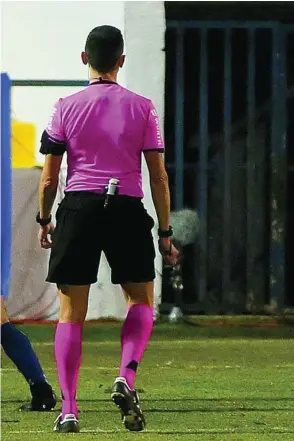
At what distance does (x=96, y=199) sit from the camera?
581 cm

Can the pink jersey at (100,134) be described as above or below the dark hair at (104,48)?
below

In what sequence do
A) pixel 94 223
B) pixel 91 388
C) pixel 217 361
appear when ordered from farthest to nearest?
pixel 217 361 < pixel 91 388 < pixel 94 223

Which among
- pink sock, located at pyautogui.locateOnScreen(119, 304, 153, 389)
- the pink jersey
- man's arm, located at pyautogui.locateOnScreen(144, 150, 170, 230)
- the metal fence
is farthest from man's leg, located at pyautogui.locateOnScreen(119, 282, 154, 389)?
the metal fence

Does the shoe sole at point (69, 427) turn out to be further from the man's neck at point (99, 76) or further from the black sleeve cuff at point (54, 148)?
the man's neck at point (99, 76)

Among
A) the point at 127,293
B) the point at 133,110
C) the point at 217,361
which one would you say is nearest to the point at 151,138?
the point at 133,110

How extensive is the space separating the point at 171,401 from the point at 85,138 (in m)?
1.72

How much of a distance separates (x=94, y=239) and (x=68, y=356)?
49 centimetres

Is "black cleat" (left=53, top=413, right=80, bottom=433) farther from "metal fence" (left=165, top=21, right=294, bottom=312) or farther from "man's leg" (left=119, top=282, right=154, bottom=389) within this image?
"metal fence" (left=165, top=21, right=294, bottom=312)

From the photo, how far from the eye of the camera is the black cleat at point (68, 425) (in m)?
5.76

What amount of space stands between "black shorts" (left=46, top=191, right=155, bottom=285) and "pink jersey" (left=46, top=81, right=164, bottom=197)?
0.06 m

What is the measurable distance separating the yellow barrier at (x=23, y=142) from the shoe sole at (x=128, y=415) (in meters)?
5.93

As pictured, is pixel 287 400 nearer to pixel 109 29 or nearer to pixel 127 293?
pixel 127 293

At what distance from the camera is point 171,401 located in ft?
22.9

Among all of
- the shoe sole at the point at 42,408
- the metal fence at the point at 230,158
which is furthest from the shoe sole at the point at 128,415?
the metal fence at the point at 230,158
